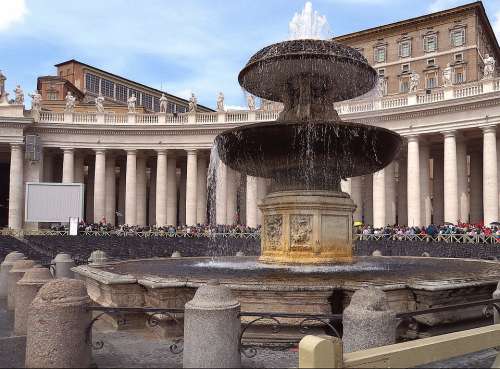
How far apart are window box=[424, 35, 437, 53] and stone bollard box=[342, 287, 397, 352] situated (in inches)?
3179

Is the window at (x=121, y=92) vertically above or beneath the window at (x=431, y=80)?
above

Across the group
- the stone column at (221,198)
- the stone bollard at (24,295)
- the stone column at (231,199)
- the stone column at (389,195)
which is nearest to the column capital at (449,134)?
the stone column at (389,195)

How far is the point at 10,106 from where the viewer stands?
5759cm

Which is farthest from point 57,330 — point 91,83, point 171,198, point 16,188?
point 91,83

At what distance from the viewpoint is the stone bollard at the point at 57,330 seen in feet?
22.6

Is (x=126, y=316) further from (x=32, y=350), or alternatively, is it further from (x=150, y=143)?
(x=150, y=143)

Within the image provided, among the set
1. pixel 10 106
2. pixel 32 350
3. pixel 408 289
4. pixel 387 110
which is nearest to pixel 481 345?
pixel 408 289

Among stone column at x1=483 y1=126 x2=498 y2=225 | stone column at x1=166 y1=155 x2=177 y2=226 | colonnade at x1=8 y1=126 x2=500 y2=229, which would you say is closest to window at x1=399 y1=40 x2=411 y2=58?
colonnade at x1=8 y1=126 x2=500 y2=229

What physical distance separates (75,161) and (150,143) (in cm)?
1080

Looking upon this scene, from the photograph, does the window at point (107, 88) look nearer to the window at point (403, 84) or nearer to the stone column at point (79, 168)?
the stone column at point (79, 168)

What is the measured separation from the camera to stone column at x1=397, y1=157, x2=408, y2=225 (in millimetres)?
60562

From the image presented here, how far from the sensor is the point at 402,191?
2437 inches

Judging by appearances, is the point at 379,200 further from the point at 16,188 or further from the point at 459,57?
the point at 16,188

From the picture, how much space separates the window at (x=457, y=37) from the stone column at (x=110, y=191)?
50.4 m
